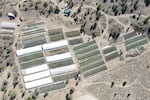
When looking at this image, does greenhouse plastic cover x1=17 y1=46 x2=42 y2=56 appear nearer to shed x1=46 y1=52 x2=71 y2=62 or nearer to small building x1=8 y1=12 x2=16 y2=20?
shed x1=46 y1=52 x2=71 y2=62

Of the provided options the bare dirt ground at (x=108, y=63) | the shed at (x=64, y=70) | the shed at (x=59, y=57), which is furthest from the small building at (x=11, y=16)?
the shed at (x=64, y=70)

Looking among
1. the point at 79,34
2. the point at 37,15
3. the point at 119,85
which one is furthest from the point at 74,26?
the point at 119,85

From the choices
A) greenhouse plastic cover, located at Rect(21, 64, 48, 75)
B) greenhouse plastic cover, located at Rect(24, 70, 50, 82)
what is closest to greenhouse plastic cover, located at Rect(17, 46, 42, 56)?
greenhouse plastic cover, located at Rect(21, 64, 48, 75)

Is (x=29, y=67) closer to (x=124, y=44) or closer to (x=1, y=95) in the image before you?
(x=1, y=95)

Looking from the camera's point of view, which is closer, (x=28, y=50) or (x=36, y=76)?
(x=36, y=76)

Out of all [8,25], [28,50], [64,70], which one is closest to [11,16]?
[8,25]

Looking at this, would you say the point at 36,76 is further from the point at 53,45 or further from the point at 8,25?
the point at 8,25

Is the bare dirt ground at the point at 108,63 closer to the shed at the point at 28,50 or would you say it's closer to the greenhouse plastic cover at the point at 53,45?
the shed at the point at 28,50

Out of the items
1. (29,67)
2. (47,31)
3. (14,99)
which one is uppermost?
(47,31)
